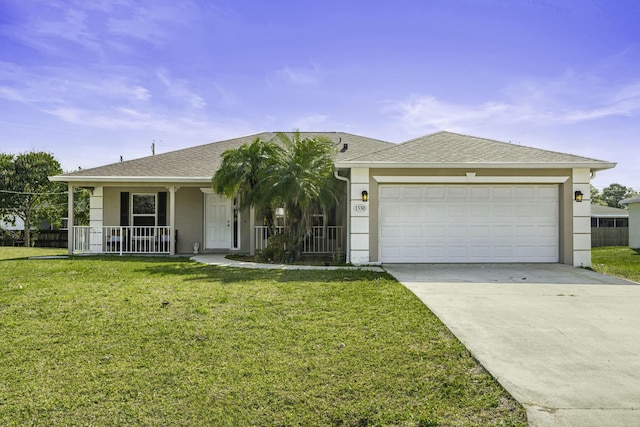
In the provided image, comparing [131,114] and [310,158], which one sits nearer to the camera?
[310,158]

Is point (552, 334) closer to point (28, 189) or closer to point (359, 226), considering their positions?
point (359, 226)

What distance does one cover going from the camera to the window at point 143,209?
1466cm

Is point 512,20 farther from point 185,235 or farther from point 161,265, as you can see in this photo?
point 185,235

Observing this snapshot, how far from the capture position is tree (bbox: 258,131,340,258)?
34.5ft

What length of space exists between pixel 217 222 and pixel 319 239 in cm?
384

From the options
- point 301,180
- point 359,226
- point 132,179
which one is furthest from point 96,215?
point 359,226

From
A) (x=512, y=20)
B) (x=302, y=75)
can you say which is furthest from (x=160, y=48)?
(x=512, y=20)

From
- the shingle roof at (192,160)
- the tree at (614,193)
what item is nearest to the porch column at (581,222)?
the shingle roof at (192,160)

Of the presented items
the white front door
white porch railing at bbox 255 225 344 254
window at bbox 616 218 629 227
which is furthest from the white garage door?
window at bbox 616 218 629 227

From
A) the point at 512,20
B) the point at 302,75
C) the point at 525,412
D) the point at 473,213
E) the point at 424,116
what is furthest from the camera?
the point at 424,116

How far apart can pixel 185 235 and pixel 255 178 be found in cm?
435

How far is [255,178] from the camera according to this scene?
11711mm

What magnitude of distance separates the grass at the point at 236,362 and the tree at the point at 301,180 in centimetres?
407

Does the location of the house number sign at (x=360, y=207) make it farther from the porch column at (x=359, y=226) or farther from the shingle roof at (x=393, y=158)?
the shingle roof at (x=393, y=158)
